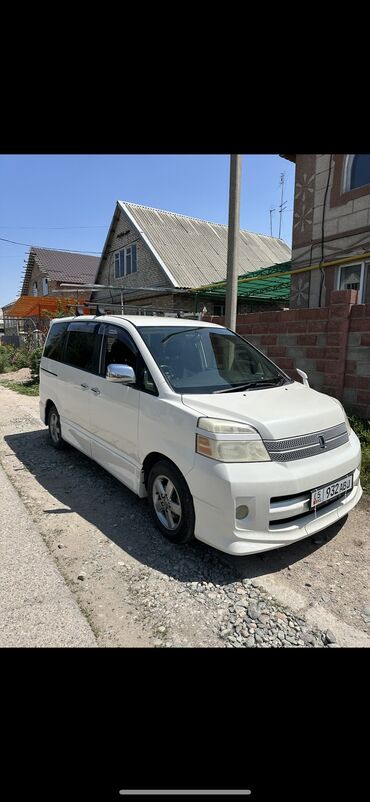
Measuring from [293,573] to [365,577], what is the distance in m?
0.50

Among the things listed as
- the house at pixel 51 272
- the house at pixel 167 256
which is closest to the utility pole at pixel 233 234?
the house at pixel 167 256

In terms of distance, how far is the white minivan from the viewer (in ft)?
8.43

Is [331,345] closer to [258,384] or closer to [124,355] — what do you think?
[258,384]

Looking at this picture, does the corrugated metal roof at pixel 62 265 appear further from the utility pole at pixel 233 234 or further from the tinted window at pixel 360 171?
the utility pole at pixel 233 234

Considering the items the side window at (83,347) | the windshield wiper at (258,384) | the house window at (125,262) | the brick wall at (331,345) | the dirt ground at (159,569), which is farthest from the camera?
the house window at (125,262)

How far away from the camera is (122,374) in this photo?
131 inches

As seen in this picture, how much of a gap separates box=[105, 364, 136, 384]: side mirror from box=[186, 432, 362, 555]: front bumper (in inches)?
40.4

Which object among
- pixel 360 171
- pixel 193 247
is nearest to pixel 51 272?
pixel 193 247

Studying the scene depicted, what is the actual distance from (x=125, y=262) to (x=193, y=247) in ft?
11.8

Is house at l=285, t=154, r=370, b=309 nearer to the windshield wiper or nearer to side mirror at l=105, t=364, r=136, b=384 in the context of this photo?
the windshield wiper

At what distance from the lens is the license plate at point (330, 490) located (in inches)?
108

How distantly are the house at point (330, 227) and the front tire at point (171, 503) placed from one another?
6249 millimetres

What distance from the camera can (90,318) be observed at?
4.67 metres
